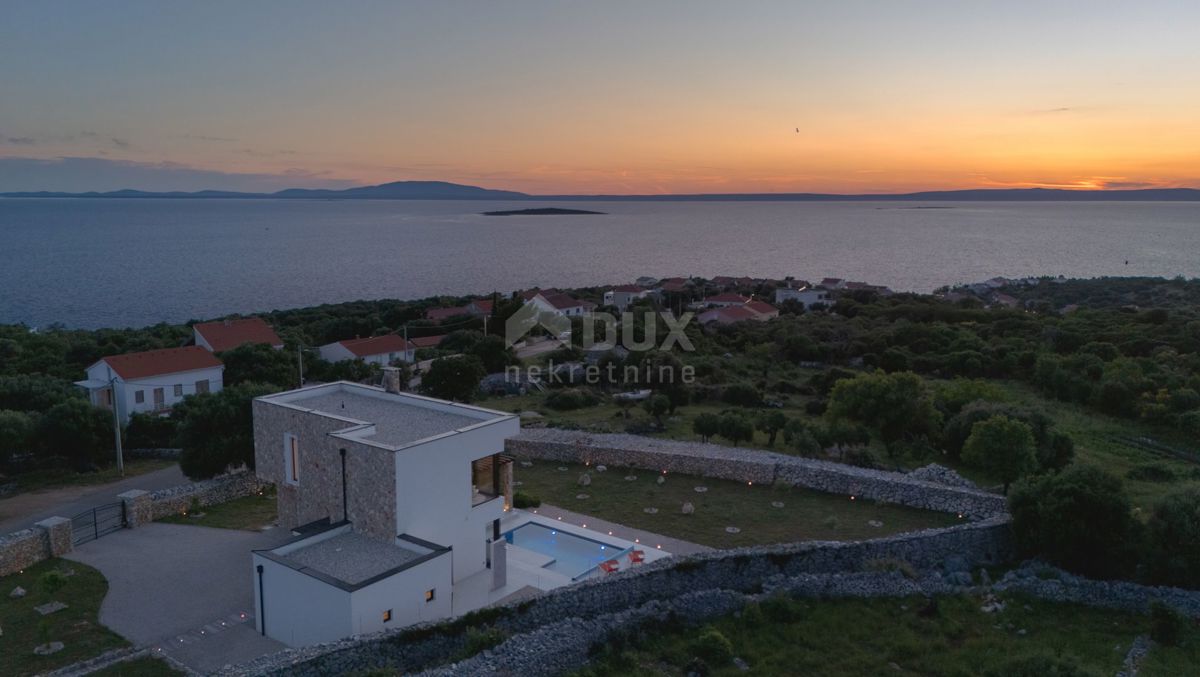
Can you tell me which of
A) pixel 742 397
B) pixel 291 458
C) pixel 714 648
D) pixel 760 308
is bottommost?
pixel 742 397

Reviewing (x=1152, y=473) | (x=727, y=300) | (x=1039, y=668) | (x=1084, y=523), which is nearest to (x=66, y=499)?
(x=1039, y=668)

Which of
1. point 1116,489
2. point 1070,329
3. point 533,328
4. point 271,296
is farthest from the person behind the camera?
point 271,296

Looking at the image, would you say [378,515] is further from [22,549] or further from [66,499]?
[66,499]

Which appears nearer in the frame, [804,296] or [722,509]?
[722,509]

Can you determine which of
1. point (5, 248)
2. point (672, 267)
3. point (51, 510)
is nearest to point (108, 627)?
point (51, 510)

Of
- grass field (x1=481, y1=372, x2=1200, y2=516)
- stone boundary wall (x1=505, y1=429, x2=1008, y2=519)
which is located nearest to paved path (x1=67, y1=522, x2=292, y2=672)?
stone boundary wall (x1=505, y1=429, x2=1008, y2=519)

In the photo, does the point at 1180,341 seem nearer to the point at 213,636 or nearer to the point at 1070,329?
the point at 1070,329

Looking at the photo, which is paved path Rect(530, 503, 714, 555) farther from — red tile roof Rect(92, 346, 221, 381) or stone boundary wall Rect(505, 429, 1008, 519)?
red tile roof Rect(92, 346, 221, 381)
